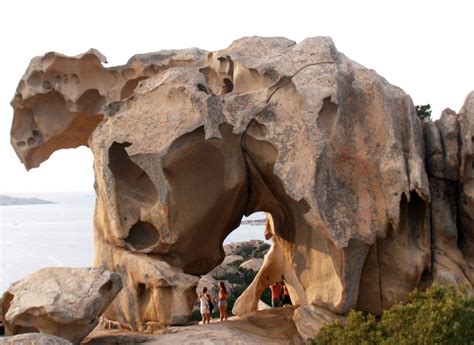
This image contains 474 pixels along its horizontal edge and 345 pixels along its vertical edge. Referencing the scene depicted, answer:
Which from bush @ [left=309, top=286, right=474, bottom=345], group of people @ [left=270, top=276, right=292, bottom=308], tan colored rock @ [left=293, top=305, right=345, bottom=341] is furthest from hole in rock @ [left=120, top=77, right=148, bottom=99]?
bush @ [left=309, top=286, right=474, bottom=345]

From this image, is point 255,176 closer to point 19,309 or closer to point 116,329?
point 116,329

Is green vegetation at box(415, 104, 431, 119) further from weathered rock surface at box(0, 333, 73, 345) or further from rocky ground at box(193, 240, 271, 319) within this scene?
weathered rock surface at box(0, 333, 73, 345)

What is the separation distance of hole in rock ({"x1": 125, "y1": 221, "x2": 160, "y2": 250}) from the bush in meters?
4.83

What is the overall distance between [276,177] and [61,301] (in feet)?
15.7

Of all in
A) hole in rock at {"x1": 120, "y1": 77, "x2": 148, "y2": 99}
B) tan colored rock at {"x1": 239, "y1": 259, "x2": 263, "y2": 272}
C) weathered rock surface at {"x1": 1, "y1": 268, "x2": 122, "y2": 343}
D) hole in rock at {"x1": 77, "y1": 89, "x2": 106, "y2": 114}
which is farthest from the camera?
tan colored rock at {"x1": 239, "y1": 259, "x2": 263, "y2": 272}

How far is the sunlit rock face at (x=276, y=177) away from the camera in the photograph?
486 inches

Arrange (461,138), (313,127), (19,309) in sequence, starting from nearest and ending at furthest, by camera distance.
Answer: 1. (19,309)
2. (313,127)
3. (461,138)

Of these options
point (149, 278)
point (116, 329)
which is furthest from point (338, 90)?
point (116, 329)

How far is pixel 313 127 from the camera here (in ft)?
40.9

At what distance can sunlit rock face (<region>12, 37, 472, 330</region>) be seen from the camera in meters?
12.4

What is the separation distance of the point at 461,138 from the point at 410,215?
1.84 metres

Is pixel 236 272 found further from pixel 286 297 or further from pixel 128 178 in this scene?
pixel 128 178

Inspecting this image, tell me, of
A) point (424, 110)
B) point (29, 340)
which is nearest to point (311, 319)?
point (29, 340)

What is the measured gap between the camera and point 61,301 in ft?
36.0
